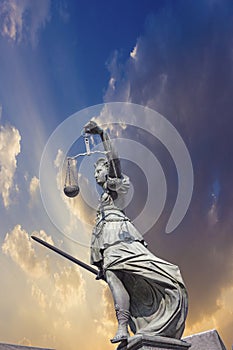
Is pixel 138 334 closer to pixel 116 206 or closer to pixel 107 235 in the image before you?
pixel 107 235

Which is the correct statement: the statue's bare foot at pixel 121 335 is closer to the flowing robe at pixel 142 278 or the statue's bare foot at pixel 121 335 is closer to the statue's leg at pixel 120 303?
the statue's leg at pixel 120 303

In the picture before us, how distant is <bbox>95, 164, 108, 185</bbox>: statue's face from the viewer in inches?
289

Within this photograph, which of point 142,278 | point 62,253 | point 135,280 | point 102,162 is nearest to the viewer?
point 142,278

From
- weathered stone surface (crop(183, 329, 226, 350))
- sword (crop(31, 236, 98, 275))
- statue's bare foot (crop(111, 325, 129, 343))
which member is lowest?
statue's bare foot (crop(111, 325, 129, 343))

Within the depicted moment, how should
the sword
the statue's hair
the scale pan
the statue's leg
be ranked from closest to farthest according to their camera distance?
the statue's leg → the statue's hair → the scale pan → the sword

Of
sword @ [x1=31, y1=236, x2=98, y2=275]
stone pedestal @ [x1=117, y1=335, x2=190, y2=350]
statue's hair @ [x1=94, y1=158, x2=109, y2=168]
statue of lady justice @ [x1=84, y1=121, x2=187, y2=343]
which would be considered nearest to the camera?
stone pedestal @ [x1=117, y1=335, x2=190, y2=350]

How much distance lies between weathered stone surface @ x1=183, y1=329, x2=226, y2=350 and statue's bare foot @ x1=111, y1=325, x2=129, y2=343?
6.35ft

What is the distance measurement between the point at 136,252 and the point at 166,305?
82 centimetres

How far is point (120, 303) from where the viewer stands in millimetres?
6148

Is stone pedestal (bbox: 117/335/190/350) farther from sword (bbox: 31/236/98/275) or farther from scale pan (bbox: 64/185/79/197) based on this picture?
sword (bbox: 31/236/98/275)

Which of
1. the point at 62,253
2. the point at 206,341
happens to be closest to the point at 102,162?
the point at 206,341

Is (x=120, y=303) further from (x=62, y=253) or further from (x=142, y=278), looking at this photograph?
(x=62, y=253)

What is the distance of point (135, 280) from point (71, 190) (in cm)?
199

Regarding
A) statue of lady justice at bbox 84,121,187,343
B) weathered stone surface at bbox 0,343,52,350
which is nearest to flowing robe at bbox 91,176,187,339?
statue of lady justice at bbox 84,121,187,343
